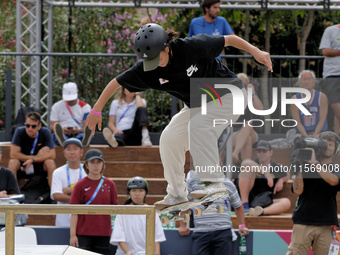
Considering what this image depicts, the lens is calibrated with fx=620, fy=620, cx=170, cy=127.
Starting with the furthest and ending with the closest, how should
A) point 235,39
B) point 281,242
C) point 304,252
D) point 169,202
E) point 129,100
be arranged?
point 129,100 < point 281,242 < point 304,252 < point 169,202 < point 235,39

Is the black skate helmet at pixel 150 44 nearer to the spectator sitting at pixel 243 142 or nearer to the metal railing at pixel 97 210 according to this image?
the metal railing at pixel 97 210

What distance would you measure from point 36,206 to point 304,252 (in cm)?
360

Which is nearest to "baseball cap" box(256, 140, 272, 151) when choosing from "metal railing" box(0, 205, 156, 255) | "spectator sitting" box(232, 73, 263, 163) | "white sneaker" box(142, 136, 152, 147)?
"spectator sitting" box(232, 73, 263, 163)

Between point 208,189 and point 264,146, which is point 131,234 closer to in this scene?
point 208,189

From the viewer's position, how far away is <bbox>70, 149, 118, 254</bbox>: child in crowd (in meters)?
7.40

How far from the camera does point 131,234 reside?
23.8 ft

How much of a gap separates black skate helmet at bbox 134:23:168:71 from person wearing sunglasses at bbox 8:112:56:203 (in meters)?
4.47

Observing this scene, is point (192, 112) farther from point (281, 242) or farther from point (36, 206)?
point (281, 242)

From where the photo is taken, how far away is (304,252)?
6.92m

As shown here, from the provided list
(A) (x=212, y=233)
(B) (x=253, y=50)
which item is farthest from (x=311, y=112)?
(B) (x=253, y=50)

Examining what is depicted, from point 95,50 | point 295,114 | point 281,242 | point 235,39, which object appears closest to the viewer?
point 235,39

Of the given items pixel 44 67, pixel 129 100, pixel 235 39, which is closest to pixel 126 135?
pixel 129 100

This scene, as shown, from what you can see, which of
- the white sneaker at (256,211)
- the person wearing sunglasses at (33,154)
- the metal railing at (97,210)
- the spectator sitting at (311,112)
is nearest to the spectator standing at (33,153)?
the person wearing sunglasses at (33,154)

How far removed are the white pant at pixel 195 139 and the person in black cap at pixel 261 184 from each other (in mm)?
3175
